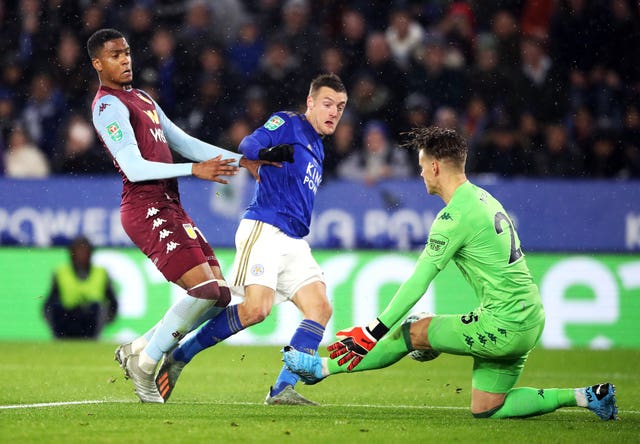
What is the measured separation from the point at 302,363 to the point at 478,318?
101cm

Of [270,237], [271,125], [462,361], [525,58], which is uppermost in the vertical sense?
[525,58]

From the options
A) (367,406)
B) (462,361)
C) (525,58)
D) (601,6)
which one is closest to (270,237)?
(367,406)

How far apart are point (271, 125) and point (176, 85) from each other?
632 centimetres

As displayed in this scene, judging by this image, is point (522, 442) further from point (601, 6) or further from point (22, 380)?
point (601, 6)

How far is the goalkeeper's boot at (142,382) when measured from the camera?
7.24m

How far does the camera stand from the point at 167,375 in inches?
290

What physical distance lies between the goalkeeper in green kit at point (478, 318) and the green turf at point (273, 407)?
0.56 feet

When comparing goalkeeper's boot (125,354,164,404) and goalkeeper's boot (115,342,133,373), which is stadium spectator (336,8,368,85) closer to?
goalkeeper's boot (115,342,133,373)

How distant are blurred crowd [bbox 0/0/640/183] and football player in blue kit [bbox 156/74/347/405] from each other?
17.4 ft

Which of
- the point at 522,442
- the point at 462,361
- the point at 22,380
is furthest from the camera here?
the point at 462,361

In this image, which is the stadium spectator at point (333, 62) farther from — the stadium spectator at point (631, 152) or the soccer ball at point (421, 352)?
the soccer ball at point (421, 352)

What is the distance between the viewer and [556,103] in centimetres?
1393

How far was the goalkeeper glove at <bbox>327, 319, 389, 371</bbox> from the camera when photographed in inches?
238

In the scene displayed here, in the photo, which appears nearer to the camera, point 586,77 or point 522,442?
point 522,442
